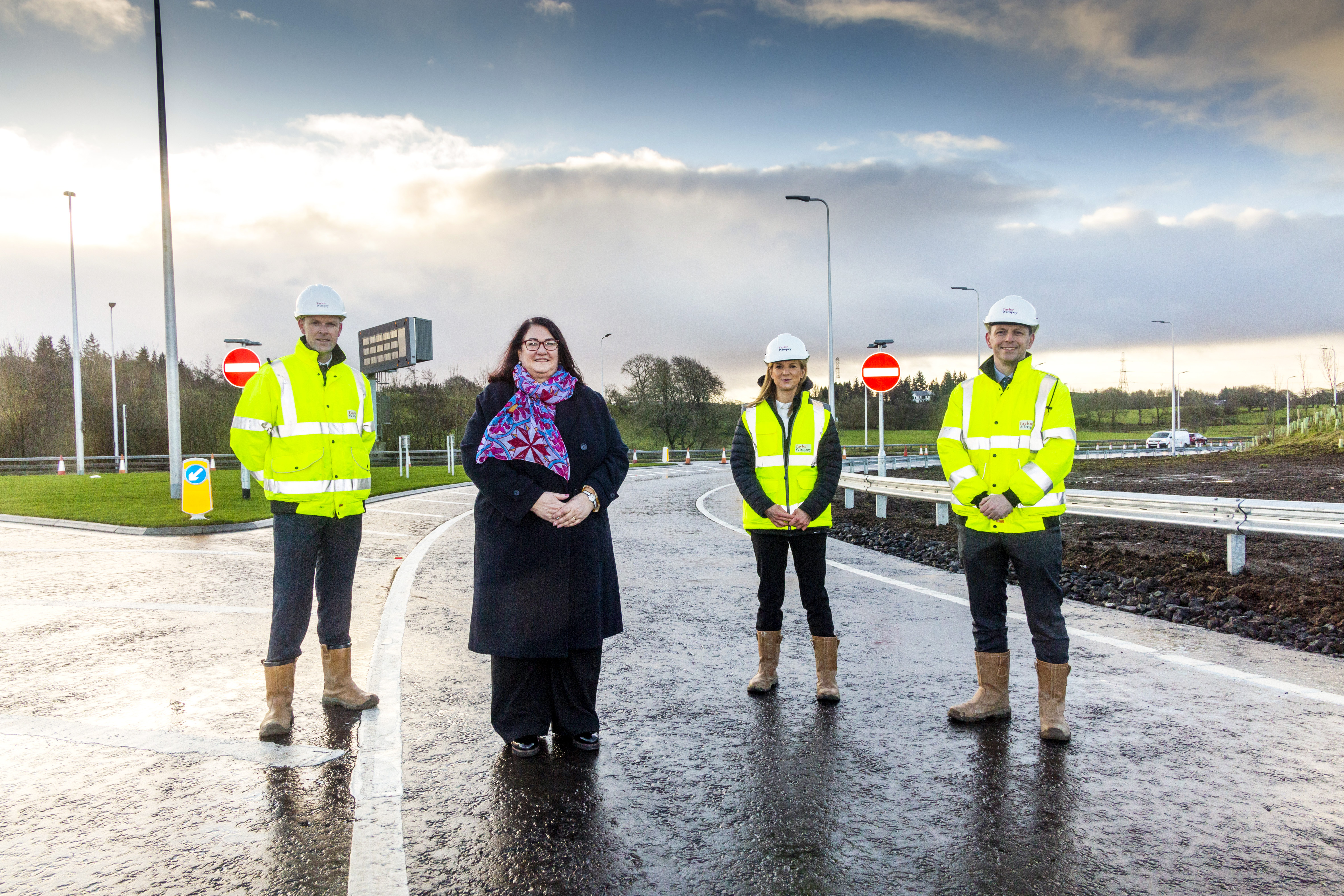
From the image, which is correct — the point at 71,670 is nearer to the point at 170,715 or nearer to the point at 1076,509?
the point at 170,715

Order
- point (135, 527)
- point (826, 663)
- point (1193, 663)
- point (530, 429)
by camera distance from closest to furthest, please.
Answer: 1. point (530, 429)
2. point (826, 663)
3. point (1193, 663)
4. point (135, 527)

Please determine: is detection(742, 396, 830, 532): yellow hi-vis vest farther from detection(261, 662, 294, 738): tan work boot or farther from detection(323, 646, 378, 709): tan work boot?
detection(261, 662, 294, 738): tan work boot

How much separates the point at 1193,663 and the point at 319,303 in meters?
5.67

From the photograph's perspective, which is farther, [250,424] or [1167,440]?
[1167,440]

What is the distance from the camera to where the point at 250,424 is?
432cm

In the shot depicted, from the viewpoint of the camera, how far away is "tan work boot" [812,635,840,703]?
4.72 meters

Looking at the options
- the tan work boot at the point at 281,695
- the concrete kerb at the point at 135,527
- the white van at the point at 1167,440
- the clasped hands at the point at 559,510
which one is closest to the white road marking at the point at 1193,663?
the clasped hands at the point at 559,510

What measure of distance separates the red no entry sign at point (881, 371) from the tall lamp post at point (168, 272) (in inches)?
589

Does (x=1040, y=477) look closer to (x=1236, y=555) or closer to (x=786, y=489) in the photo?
(x=786, y=489)

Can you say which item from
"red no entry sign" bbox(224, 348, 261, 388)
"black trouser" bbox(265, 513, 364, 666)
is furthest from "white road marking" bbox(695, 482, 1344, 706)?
"red no entry sign" bbox(224, 348, 261, 388)

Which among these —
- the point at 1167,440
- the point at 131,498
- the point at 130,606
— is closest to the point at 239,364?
the point at 131,498

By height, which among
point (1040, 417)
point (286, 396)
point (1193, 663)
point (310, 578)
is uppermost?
point (286, 396)

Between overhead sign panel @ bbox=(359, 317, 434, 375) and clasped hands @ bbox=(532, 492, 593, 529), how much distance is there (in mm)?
23178

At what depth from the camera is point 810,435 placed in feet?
16.4
